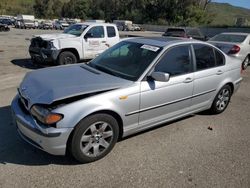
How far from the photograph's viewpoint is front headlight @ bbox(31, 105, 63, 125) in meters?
3.28

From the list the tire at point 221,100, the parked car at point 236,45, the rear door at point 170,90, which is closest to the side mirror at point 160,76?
the rear door at point 170,90

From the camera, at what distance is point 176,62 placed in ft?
14.9

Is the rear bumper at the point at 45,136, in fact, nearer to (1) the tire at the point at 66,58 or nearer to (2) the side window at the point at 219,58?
(2) the side window at the point at 219,58

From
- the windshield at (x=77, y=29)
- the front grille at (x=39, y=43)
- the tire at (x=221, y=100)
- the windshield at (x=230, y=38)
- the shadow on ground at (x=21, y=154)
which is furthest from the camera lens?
the windshield at (x=230, y=38)

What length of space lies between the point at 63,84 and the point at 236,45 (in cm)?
860

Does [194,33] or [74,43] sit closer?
[74,43]

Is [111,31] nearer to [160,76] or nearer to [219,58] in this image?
[219,58]

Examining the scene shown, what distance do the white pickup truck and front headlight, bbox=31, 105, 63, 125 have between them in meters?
6.60

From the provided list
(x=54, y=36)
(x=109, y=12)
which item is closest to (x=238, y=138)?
(x=54, y=36)

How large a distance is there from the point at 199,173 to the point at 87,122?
1.61m

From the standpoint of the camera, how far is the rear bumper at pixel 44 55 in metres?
9.66

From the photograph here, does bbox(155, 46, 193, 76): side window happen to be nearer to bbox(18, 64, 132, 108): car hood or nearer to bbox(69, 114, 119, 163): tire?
bbox(18, 64, 132, 108): car hood

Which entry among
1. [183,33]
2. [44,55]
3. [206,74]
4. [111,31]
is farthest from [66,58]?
[183,33]

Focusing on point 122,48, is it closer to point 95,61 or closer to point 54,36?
point 95,61
